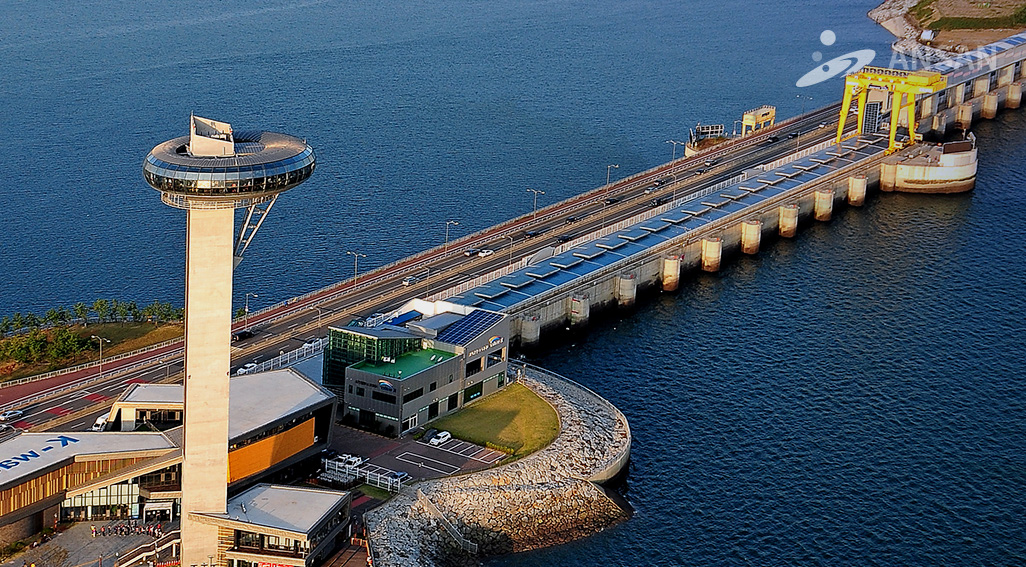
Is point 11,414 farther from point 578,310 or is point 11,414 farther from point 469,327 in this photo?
point 578,310

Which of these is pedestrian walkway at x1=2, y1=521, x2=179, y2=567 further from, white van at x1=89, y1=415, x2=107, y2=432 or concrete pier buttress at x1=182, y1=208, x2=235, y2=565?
white van at x1=89, y1=415, x2=107, y2=432

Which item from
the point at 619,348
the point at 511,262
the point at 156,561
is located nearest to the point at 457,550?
the point at 156,561

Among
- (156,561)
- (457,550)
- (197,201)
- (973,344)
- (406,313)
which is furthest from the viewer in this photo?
(973,344)

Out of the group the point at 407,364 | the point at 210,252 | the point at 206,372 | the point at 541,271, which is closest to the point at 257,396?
the point at 206,372

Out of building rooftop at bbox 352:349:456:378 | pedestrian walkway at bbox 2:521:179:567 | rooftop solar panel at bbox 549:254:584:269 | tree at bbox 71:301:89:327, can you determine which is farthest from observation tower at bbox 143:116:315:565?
rooftop solar panel at bbox 549:254:584:269

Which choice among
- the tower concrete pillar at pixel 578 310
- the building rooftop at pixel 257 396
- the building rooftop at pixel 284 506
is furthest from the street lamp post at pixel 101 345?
the tower concrete pillar at pixel 578 310

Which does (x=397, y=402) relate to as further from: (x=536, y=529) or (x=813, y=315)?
(x=813, y=315)

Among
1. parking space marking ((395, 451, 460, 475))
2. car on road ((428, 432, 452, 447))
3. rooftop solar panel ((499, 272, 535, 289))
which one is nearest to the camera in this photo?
parking space marking ((395, 451, 460, 475))
